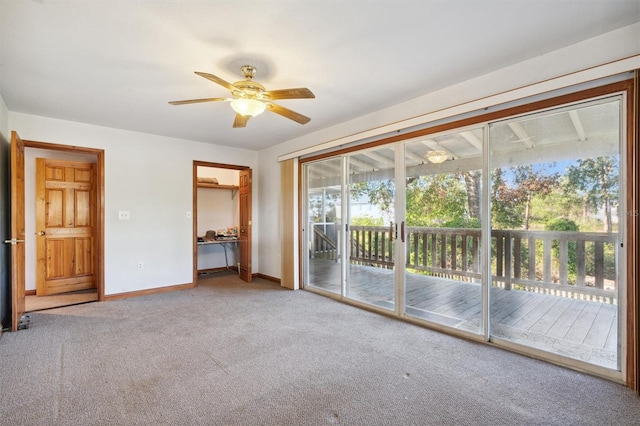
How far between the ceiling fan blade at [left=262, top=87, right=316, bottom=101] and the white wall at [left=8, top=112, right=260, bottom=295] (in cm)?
304

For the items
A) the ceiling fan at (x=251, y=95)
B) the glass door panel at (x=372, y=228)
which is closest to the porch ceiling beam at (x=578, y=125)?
the glass door panel at (x=372, y=228)

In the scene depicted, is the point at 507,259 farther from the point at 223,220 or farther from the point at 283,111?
the point at 223,220

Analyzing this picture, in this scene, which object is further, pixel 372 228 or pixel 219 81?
pixel 372 228

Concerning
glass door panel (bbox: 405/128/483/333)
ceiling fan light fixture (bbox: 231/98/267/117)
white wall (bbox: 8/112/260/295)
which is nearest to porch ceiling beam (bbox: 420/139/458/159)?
glass door panel (bbox: 405/128/483/333)

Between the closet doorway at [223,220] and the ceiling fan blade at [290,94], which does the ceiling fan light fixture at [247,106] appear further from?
the closet doorway at [223,220]

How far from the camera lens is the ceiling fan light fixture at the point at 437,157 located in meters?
3.11

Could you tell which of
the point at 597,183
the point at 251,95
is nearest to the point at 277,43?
the point at 251,95

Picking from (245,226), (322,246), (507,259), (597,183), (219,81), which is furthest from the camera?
(245,226)

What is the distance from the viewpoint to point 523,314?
271 cm

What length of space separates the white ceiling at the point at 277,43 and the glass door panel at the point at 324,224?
1394mm

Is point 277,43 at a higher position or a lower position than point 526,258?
higher

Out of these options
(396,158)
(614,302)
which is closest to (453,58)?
(396,158)

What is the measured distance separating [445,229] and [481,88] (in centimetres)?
140

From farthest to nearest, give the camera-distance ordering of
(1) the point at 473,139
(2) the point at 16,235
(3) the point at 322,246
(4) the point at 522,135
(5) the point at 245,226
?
(5) the point at 245,226
(3) the point at 322,246
(2) the point at 16,235
(1) the point at 473,139
(4) the point at 522,135
